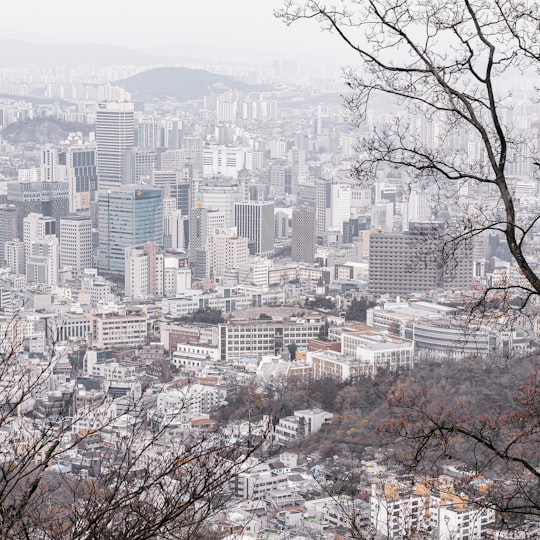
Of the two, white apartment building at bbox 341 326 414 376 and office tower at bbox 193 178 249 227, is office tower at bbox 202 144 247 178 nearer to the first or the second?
office tower at bbox 193 178 249 227

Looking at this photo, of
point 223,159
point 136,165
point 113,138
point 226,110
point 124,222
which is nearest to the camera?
point 124,222

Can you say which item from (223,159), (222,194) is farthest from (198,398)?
(223,159)

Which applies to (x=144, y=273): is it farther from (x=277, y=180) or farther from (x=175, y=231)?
(x=277, y=180)

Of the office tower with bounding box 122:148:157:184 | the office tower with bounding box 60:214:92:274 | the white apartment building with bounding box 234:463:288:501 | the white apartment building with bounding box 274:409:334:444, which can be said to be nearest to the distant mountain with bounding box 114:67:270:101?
the office tower with bounding box 122:148:157:184

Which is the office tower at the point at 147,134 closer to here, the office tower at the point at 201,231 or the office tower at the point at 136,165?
the office tower at the point at 136,165

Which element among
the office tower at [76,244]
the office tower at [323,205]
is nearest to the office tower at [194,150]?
the office tower at [323,205]
